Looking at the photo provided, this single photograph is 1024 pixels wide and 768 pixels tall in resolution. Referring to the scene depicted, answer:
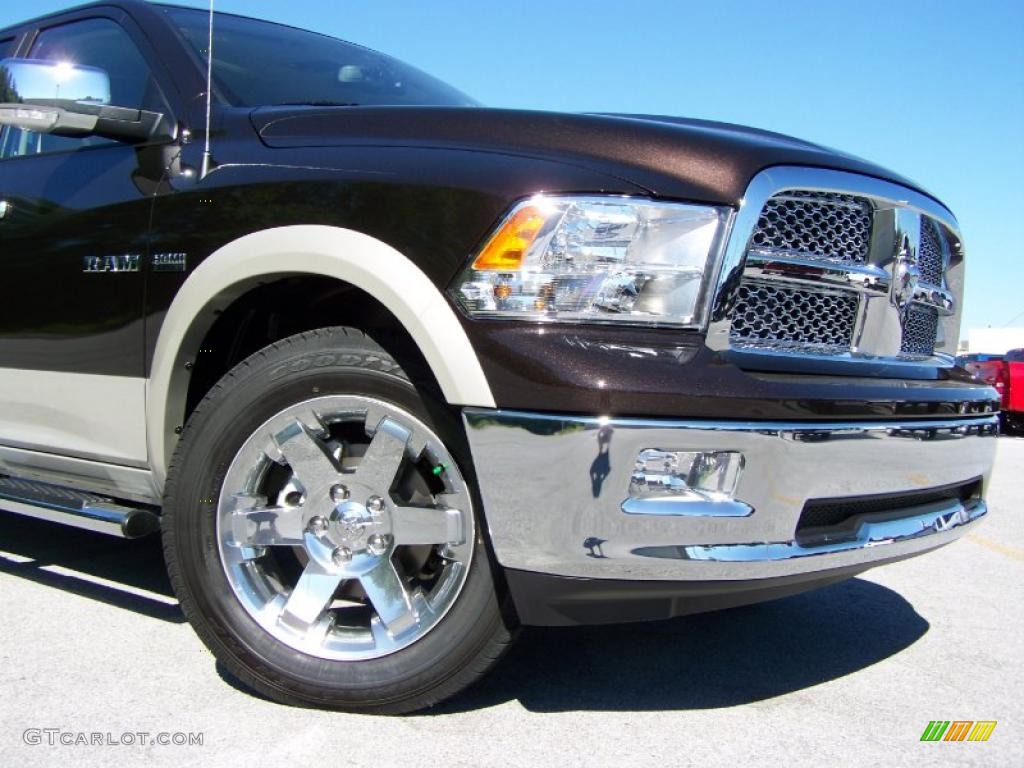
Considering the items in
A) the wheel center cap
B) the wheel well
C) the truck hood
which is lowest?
the wheel center cap

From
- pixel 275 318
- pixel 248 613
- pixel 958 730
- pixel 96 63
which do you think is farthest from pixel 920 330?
pixel 96 63

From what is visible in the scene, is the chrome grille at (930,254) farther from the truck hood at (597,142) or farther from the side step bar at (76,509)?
the side step bar at (76,509)

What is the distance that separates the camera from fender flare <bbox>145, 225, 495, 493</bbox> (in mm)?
2186

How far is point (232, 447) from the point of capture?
8.24 feet

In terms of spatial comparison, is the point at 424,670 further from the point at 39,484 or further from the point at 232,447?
the point at 39,484

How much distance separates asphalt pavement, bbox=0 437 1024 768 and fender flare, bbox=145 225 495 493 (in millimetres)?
604

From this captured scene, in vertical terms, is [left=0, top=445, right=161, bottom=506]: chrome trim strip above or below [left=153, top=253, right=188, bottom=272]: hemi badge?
below

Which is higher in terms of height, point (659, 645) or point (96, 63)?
point (96, 63)

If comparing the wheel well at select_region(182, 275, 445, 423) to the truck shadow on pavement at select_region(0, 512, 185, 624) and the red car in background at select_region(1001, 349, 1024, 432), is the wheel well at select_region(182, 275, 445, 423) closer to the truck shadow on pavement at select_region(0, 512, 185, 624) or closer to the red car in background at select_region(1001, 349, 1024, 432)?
the truck shadow on pavement at select_region(0, 512, 185, 624)

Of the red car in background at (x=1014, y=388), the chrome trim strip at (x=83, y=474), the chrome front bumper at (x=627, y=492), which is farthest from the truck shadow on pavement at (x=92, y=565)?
the red car in background at (x=1014, y=388)

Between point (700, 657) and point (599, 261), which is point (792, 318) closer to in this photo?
point (599, 261)

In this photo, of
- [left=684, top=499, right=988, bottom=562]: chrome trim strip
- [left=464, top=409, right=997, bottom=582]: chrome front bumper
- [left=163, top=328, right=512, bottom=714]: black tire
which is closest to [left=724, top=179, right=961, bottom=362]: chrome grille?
[left=464, top=409, right=997, bottom=582]: chrome front bumper

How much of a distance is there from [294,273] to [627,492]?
104 centimetres

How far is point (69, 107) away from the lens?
9.32 ft
